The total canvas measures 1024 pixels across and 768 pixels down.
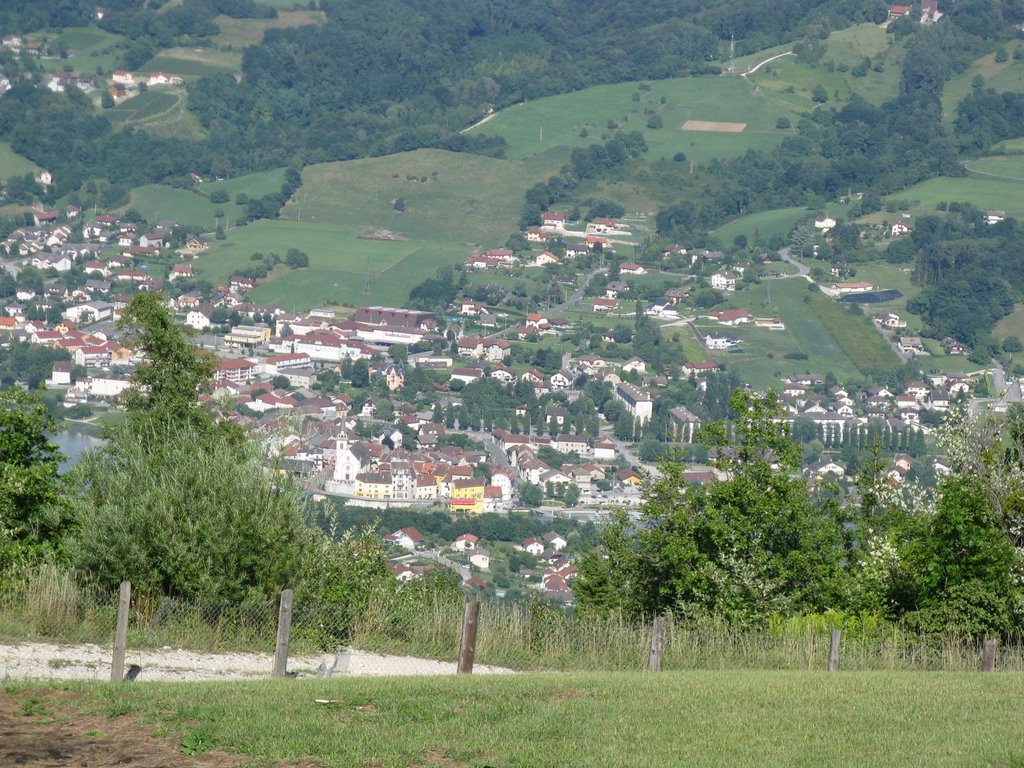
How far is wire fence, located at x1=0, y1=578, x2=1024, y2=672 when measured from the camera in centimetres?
899

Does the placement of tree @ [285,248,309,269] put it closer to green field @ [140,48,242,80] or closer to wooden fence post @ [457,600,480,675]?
green field @ [140,48,242,80]

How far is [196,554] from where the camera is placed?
9422mm

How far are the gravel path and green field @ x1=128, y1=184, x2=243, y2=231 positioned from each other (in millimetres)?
74825

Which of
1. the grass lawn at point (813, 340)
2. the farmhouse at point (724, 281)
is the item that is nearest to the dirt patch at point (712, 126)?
the farmhouse at point (724, 281)

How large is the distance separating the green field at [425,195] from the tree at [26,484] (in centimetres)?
6903

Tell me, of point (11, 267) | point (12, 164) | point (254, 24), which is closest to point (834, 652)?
point (11, 267)

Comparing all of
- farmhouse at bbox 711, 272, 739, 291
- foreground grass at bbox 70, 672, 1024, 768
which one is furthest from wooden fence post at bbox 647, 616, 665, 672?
farmhouse at bbox 711, 272, 739, 291

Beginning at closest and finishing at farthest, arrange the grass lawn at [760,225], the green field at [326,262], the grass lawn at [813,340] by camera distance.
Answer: the grass lawn at [813,340], the green field at [326,262], the grass lawn at [760,225]

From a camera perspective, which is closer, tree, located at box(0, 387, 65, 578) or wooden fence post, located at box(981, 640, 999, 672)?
wooden fence post, located at box(981, 640, 999, 672)

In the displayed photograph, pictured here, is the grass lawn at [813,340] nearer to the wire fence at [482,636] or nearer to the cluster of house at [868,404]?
the cluster of house at [868,404]

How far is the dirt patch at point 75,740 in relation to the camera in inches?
237

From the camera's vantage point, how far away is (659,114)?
9844 centimetres

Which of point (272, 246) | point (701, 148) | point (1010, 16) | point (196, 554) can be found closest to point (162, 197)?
point (272, 246)

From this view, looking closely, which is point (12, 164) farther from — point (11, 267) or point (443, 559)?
point (443, 559)
